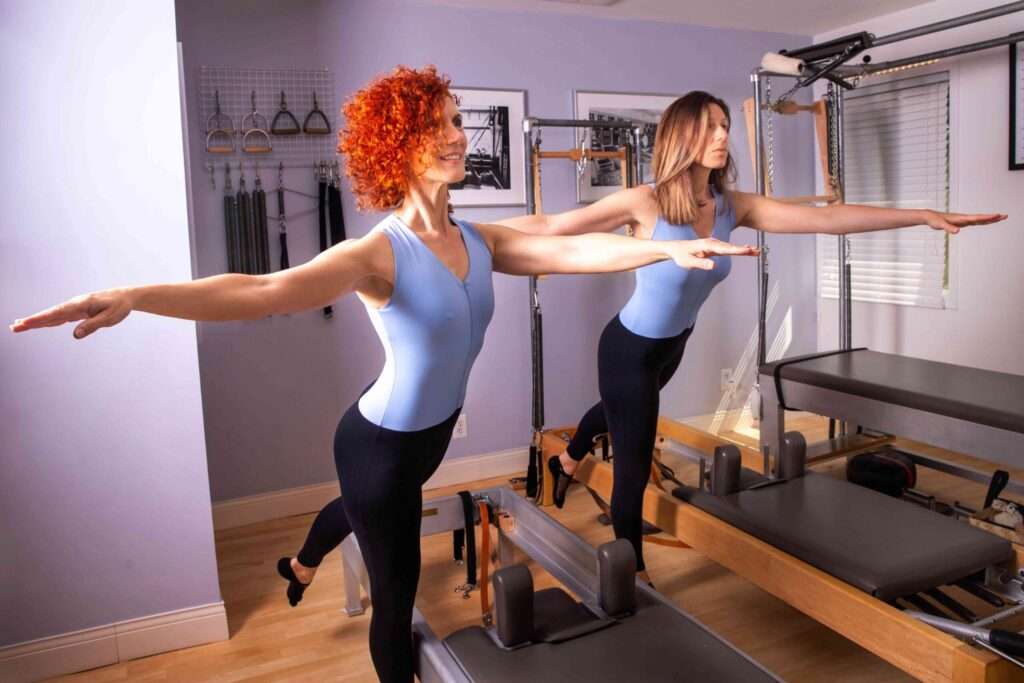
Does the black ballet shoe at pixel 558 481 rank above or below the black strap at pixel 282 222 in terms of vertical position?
below

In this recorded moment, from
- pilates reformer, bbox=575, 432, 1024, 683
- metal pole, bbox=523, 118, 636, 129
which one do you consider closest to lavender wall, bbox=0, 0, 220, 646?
metal pole, bbox=523, 118, 636, 129

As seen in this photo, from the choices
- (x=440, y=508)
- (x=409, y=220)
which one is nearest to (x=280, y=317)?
(x=440, y=508)

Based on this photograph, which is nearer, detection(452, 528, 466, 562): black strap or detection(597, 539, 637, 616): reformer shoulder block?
detection(597, 539, 637, 616): reformer shoulder block

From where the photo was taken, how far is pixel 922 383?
271cm

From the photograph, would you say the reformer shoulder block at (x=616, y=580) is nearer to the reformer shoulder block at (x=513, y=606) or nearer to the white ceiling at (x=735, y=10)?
the reformer shoulder block at (x=513, y=606)

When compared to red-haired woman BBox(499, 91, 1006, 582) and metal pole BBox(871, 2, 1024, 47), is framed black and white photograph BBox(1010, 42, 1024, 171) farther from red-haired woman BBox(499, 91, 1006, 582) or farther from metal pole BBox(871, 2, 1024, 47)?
red-haired woman BBox(499, 91, 1006, 582)

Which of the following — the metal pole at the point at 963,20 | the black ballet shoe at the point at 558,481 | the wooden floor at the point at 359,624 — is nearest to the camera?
the wooden floor at the point at 359,624

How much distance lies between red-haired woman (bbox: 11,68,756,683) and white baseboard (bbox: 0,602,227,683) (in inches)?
37.7

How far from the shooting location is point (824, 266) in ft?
15.4

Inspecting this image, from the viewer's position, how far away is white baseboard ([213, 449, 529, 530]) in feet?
11.1

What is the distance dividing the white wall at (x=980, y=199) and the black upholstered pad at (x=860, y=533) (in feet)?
5.79

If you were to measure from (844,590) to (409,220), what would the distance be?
1.29 m

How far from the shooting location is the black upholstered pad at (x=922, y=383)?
7.86 ft

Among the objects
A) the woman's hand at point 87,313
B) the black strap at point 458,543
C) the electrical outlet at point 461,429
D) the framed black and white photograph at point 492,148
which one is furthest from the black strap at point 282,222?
the woman's hand at point 87,313
